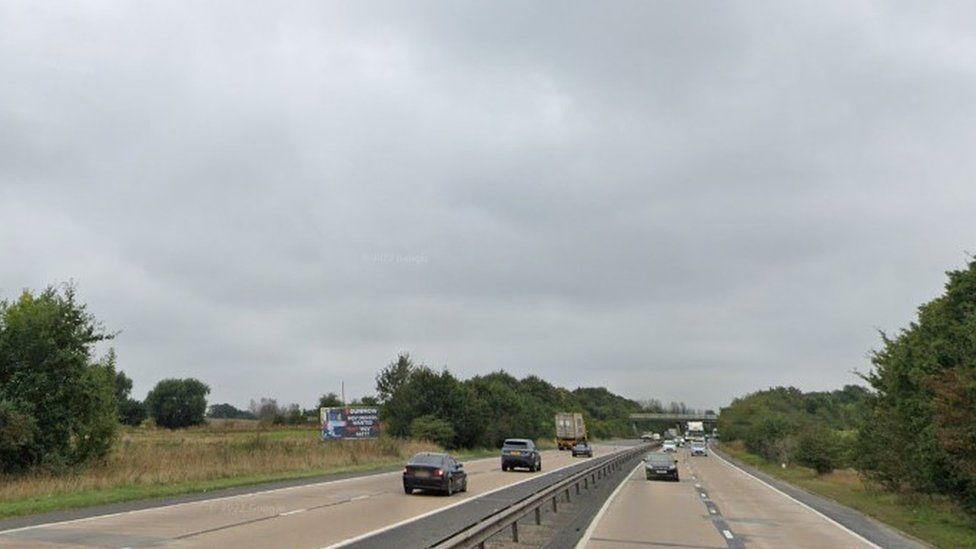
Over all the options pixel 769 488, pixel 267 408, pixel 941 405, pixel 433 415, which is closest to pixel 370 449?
pixel 433 415

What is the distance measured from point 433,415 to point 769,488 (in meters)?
39.2

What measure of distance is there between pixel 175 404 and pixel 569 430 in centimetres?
8638

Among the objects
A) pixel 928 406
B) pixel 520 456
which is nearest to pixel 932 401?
pixel 928 406

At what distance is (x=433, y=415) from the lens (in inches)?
2923

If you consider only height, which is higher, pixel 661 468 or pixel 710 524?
pixel 661 468

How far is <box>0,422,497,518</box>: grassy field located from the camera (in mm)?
23391

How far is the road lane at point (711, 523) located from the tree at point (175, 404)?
4924 inches

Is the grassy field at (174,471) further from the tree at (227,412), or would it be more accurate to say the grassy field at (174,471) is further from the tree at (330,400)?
the tree at (227,412)

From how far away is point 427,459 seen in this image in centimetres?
2786

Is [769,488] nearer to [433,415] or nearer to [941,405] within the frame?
[941,405]

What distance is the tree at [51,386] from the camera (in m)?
28.7

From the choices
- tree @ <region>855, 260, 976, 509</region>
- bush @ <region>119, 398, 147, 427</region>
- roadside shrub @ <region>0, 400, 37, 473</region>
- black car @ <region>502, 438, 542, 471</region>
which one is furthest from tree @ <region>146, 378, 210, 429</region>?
tree @ <region>855, 260, 976, 509</region>

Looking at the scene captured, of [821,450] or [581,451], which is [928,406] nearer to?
[821,450]

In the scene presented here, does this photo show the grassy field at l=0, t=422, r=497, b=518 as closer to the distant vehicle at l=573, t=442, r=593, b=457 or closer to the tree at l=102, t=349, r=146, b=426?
the distant vehicle at l=573, t=442, r=593, b=457
